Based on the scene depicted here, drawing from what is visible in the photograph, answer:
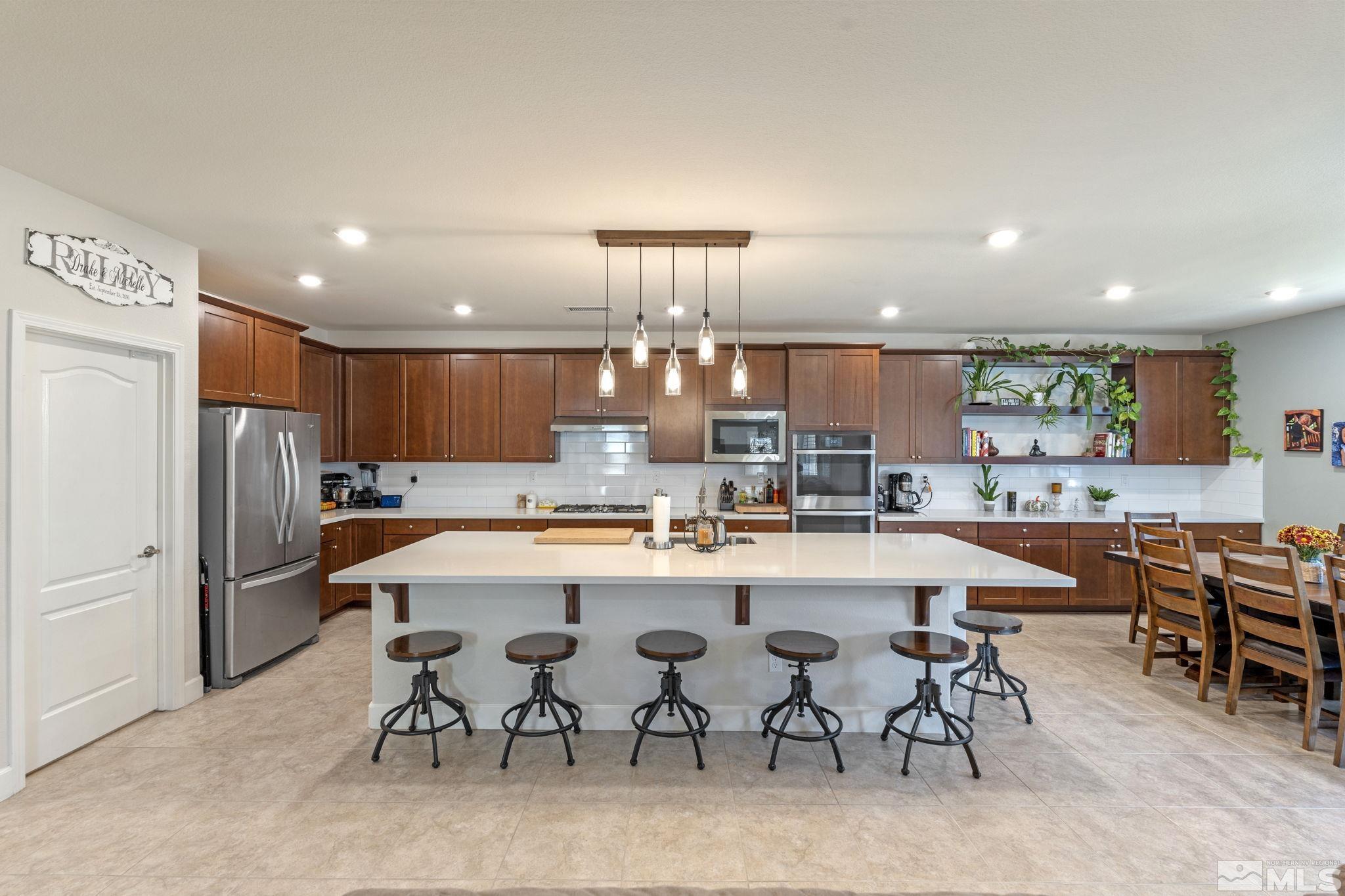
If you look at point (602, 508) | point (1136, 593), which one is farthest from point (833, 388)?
point (1136, 593)

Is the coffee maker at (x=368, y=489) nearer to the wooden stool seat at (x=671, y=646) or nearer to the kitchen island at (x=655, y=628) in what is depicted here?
the kitchen island at (x=655, y=628)

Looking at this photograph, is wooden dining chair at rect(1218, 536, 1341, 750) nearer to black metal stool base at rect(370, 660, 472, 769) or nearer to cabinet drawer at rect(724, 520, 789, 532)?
cabinet drawer at rect(724, 520, 789, 532)

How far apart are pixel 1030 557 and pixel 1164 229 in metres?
3.19

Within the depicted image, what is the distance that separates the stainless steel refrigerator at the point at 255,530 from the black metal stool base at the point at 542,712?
188cm

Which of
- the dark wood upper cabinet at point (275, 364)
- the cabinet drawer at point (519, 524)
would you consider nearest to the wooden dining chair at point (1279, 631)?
the cabinet drawer at point (519, 524)

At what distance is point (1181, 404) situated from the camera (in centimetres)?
570

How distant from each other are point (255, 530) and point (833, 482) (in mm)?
4273

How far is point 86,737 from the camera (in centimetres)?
293

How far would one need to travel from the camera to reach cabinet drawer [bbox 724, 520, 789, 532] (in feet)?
17.6

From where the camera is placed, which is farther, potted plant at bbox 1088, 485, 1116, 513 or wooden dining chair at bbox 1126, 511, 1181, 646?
potted plant at bbox 1088, 485, 1116, 513

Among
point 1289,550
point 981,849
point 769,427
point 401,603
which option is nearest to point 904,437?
point 769,427

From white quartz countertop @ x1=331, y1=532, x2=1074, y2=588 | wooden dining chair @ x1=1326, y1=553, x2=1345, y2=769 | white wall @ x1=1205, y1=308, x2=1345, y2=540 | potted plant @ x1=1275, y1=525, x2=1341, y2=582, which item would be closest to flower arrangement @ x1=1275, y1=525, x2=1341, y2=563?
potted plant @ x1=1275, y1=525, x2=1341, y2=582

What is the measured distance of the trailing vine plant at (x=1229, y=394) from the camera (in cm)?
559

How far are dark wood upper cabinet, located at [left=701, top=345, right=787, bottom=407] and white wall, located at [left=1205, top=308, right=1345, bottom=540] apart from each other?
404cm
